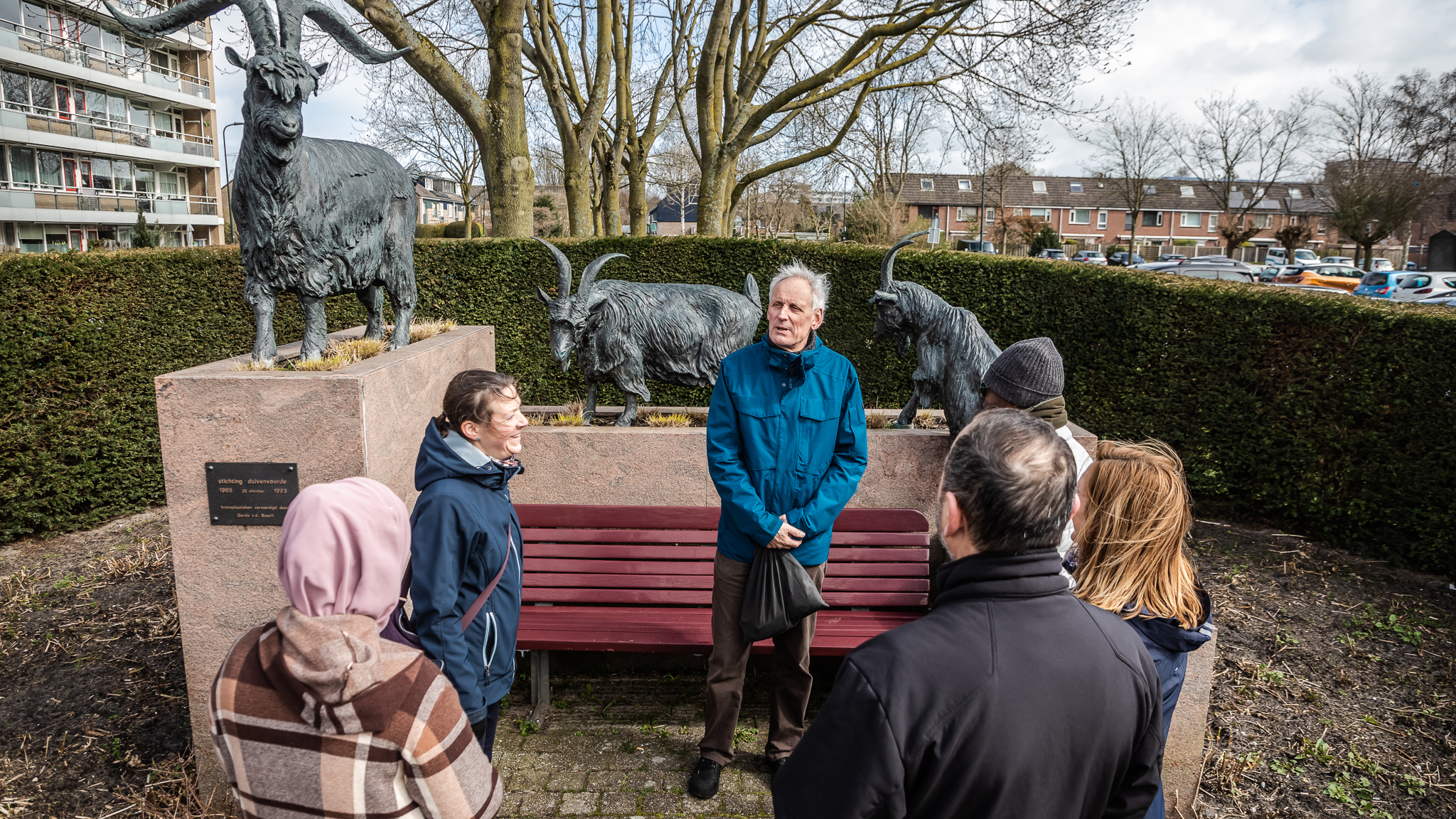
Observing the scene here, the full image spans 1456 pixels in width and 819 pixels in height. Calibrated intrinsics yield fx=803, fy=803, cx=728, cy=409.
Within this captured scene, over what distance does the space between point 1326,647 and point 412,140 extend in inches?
1237

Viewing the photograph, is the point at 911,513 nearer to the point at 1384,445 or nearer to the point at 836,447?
the point at 836,447

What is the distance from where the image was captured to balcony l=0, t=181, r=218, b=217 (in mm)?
27172

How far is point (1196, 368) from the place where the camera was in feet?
22.7

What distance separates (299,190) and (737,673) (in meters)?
2.98

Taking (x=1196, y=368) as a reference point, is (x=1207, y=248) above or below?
above

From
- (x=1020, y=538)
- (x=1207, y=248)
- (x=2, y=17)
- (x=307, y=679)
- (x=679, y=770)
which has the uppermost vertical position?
(x=2, y=17)

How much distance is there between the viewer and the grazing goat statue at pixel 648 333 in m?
5.29

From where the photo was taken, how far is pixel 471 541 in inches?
95.7

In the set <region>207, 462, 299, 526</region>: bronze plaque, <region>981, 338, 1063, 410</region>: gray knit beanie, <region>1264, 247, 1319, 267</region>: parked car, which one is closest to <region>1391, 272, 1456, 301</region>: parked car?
<region>1264, 247, 1319, 267</region>: parked car

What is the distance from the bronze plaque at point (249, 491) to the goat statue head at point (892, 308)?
3.31 meters

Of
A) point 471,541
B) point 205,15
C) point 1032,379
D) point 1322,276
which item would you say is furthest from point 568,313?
point 1322,276

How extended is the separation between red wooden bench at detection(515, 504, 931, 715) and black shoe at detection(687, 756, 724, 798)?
66 cm

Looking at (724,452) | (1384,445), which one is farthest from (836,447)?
(1384,445)

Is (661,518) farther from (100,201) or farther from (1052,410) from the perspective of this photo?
(100,201)
